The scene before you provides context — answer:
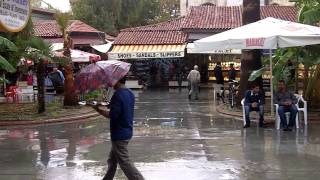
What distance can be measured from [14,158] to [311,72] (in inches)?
407

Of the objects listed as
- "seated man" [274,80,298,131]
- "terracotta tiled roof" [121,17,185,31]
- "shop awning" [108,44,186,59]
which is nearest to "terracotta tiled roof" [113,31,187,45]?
"shop awning" [108,44,186,59]

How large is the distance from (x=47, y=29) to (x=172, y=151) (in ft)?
90.4

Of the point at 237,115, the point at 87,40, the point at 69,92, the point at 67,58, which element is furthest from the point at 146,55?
the point at 237,115

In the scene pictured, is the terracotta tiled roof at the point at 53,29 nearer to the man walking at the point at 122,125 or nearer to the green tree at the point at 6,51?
the green tree at the point at 6,51

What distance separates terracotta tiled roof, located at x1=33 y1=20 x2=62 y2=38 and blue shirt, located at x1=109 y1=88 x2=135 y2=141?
28014mm

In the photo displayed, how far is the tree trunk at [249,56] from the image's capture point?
18.1 m

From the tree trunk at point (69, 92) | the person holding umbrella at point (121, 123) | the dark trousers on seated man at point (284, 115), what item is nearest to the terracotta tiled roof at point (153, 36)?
the tree trunk at point (69, 92)

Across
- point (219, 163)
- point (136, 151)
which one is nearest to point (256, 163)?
point (219, 163)

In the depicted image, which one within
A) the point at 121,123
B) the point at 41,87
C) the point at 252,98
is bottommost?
the point at 252,98

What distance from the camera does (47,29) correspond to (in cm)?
3691

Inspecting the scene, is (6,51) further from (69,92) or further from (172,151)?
(172,151)

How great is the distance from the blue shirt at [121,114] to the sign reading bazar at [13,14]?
1.68m

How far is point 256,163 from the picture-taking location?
9.59 m

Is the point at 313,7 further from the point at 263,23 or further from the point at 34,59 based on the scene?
the point at 34,59
